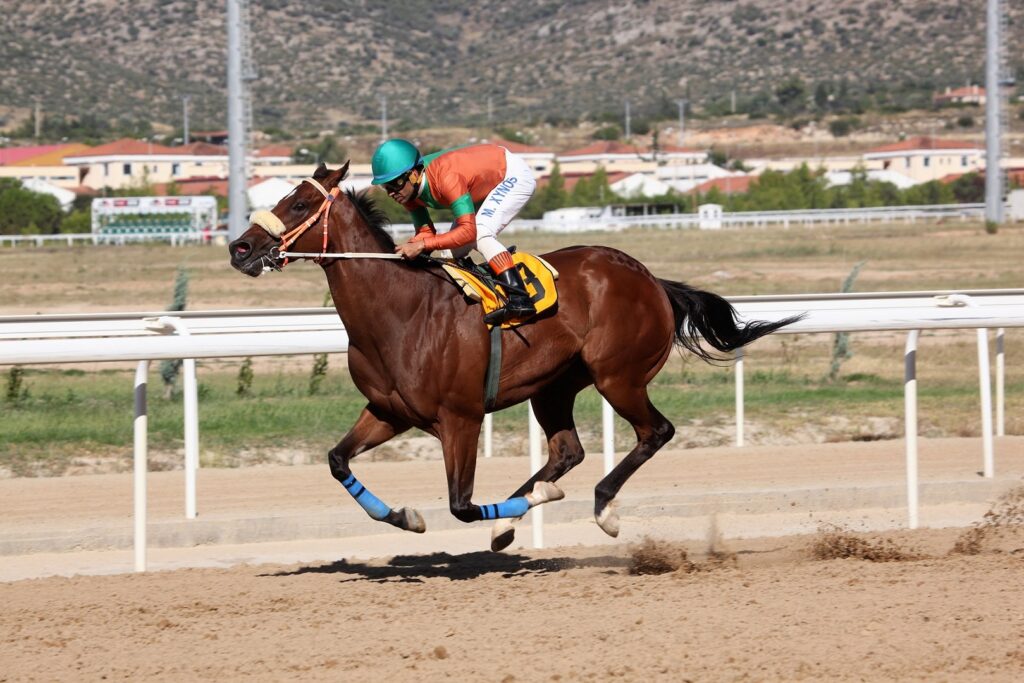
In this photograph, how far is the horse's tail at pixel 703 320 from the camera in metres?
7.74

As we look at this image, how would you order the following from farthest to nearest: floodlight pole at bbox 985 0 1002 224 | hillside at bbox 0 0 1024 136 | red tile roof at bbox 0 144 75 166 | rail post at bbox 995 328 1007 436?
hillside at bbox 0 0 1024 136, red tile roof at bbox 0 144 75 166, floodlight pole at bbox 985 0 1002 224, rail post at bbox 995 328 1007 436

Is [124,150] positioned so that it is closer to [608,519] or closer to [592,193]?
[592,193]

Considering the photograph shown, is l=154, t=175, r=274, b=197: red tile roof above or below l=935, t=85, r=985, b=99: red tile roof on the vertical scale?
below

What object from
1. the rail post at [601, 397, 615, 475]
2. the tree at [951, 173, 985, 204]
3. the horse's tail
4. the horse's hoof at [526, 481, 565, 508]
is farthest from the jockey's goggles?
the tree at [951, 173, 985, 204]

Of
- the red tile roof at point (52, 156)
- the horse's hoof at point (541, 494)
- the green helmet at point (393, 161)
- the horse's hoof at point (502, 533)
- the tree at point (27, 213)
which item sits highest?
the red tile roof at point (52, 156)

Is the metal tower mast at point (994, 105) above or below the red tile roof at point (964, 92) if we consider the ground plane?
below

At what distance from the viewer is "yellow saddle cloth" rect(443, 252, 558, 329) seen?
673cm

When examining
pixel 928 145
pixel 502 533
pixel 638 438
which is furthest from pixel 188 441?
pixel 928 145

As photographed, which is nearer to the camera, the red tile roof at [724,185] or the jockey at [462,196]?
the jockey at [462,196]

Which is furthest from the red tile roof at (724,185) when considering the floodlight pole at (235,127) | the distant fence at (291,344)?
the distant fence at (291,344)

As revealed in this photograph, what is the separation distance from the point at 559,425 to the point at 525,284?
3.05 ft

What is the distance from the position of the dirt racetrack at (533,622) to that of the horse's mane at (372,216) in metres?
1.53

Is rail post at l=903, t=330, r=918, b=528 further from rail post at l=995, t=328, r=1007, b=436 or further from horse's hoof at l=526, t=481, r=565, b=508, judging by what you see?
rail post at l=995, t=328, r=1007, b=436

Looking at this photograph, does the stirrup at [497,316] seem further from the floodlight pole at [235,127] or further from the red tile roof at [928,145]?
the red tile roof at [928,145]
